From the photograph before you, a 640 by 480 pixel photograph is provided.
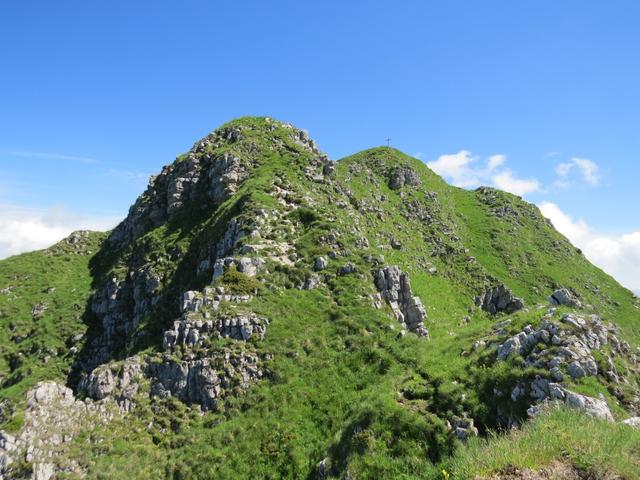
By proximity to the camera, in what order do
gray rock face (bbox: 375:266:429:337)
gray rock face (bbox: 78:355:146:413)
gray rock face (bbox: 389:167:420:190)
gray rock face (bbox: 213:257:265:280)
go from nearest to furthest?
gray rock face (bbox: 78:355:146:413)
gray rock face (bbox: 213:257:265:280)
gray rock face (bbox: 375:266:429:337)
gray rock face (bbox: 389:167:420:190)

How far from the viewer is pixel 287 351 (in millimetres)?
34344

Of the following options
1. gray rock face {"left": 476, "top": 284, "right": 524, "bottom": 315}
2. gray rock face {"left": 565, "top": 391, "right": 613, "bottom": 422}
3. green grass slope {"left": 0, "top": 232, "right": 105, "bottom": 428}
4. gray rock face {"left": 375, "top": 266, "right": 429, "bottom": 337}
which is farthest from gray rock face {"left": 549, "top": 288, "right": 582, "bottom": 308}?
green grass slope {"left": 0, "top": 232, "right": 105, "bottom": 428}

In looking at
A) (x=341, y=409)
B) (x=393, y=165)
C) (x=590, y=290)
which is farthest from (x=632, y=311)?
(x=341, y=409)

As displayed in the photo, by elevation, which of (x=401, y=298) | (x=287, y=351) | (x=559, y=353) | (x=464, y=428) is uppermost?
(x=401, y=298)

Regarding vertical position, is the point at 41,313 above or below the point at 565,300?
below

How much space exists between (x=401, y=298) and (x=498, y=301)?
2853 centimetres

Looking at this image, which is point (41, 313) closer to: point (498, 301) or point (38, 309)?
point (38, 309)

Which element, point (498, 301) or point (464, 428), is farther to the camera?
point (498, 301)

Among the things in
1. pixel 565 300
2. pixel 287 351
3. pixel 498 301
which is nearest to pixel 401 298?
pixel 287 351

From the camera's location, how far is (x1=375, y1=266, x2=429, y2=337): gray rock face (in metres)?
43.8

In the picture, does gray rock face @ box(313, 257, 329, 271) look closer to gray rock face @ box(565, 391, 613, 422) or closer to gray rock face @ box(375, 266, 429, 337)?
gray rock face @ box(375, 266, 429, 337)

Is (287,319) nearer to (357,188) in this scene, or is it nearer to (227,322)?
(227,322)

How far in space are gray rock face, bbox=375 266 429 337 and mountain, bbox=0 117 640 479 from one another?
26cm

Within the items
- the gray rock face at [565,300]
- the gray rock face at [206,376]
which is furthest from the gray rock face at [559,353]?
the gray rock face at [206,376]
